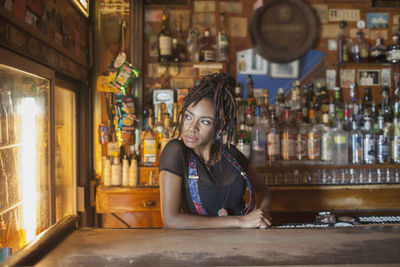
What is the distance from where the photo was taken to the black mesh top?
1350mm

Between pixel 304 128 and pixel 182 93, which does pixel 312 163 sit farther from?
pixel 182 93

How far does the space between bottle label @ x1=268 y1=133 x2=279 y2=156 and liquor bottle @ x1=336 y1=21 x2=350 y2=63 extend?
3.24ft

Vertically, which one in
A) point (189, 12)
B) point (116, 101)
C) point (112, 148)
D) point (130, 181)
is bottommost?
point (130, 181)

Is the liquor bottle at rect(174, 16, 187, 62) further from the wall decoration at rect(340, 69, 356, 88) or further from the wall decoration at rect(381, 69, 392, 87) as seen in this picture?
the wall decoration at rect(381, 69, 392, 87)

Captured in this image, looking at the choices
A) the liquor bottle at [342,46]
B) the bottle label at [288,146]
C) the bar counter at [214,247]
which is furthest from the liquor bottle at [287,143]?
the bar counter at [214,247]

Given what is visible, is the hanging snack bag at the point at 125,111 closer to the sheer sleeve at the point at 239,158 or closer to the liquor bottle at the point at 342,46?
the sheer sleeve at the point at 239,158

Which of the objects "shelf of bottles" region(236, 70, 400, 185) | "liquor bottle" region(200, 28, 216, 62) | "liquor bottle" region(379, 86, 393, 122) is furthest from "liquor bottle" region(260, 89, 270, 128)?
"liquor bottle" region(379, 86, 393, 122)

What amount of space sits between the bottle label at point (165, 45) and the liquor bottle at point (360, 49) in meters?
1.76

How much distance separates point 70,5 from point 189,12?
1129mm

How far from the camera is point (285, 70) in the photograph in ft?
10.2

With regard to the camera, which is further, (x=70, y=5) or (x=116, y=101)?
(x=116, y=101)

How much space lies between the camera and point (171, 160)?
134cm

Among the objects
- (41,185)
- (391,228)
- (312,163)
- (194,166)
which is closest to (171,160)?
(194,166)

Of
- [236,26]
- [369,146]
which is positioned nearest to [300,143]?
[369,146]
